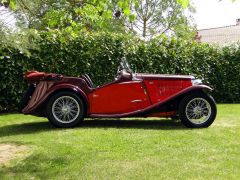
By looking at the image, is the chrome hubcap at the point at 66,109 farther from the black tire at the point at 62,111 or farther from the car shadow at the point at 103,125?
the car shadow at the point at 103,125

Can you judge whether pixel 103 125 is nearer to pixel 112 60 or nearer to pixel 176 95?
pixel 176 95

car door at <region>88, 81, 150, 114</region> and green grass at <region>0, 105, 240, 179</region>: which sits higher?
car door at <region>88, 81, 150, 114</region>

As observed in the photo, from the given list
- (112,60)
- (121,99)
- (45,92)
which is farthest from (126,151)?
(112,60)

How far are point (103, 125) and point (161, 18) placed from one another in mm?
26398

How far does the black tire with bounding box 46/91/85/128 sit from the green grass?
172 mm

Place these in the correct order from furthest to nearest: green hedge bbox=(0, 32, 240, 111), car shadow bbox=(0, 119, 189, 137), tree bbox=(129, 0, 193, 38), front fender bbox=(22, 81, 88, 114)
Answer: tree bbox=(129, 0, 193, 38) < green hedge bbox=(0, 32, 240, 111) < front fender bbox=(22, 81, 88, 114) < car shadow bbox=(0, 119, 189, 137)

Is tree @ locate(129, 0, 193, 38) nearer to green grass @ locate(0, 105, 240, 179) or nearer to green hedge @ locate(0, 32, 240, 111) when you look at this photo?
green hedge @ locate(0, 32, 240, 111)

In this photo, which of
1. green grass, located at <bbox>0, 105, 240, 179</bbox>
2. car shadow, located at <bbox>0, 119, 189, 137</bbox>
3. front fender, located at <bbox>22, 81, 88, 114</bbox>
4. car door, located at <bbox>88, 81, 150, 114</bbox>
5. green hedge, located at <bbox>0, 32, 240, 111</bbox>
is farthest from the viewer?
green hedge, located at <bbox>0, 32, 240, 111</bbox>

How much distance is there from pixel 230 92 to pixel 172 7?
21.5 m

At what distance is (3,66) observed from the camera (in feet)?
34.5

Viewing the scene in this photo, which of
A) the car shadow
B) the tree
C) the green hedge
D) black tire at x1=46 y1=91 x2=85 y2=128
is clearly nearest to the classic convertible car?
black tire at x1=46 y1=91 x2=85 y2=128

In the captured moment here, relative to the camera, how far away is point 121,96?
807cm

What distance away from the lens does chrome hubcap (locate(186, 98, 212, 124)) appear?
792cm

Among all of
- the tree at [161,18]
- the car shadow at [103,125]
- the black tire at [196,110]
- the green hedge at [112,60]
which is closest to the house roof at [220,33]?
the tree at [161,18]
